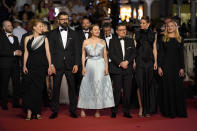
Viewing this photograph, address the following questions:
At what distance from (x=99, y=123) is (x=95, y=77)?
934mm

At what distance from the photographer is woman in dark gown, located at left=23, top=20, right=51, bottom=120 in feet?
25.6

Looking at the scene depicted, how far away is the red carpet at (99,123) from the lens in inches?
271

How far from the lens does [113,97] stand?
312 inches

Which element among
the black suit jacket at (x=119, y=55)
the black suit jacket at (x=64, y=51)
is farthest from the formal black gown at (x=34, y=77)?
the black suit jacket at (x=119, y=55)

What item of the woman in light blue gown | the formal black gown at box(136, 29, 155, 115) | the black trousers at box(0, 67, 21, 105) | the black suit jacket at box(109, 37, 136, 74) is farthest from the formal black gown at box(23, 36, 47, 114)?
the formal black gown at box(136, 29, 155, 115)

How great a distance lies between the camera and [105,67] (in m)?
7.88

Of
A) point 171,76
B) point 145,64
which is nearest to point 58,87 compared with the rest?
point 145,64

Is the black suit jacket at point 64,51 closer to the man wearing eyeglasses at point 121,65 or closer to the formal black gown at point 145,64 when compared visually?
the man wearing eyeglasses at point 121,65

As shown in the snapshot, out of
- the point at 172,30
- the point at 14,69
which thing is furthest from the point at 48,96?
the point at 172,30

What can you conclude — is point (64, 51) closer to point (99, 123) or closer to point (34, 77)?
point (34, 77)

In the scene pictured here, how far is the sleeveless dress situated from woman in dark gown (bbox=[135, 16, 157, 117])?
25.0 inches

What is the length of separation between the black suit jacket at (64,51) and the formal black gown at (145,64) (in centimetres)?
118

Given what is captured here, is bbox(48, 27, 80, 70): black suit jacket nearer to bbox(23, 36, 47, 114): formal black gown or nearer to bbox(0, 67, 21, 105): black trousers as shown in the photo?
bbox(23, 36, 47, 114): formal black gown

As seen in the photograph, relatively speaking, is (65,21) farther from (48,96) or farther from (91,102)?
(48,96)
